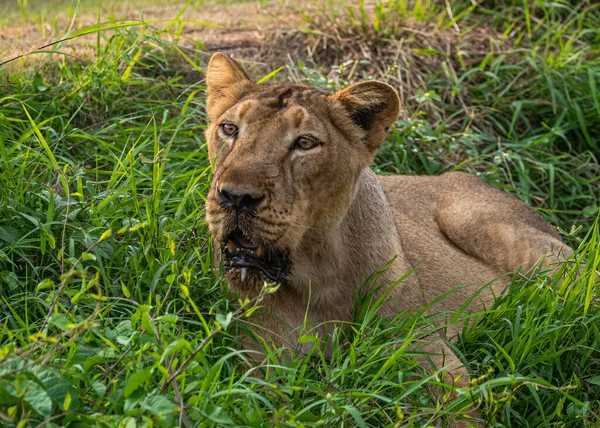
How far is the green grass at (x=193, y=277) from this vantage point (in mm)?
3109

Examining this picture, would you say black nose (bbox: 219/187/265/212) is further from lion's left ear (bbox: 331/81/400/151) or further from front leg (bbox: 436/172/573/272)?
front leg (bbox: 436/172/573/272)

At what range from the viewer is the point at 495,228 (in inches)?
227

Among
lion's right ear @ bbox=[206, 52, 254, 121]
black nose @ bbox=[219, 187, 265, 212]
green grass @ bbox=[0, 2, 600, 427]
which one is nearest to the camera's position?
green grass @ bbox=[0, 2, 600, 427]

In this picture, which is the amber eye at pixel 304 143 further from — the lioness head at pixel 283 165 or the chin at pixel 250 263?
the chin at pixel 250 263

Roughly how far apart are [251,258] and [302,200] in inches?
12.4

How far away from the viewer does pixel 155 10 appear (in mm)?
7281

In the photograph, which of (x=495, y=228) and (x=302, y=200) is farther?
(x=495, y=228)

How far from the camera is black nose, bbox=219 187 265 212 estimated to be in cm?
363

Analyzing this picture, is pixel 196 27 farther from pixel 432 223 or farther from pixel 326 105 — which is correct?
pixel 326 105

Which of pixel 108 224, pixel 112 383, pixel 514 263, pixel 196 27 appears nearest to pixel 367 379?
pixel 112 383

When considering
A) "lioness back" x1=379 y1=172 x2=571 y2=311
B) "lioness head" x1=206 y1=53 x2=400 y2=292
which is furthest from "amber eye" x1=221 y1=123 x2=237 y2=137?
"lioness back" x1=379 y1=172 x2=571 y2=311

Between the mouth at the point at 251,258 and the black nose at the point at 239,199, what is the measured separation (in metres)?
0.15

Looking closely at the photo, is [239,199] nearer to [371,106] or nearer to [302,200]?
[302,200]

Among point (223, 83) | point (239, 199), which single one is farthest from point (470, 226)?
point (239, 199)
